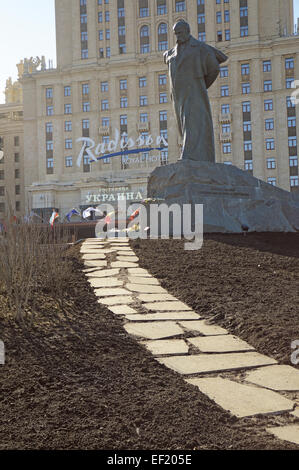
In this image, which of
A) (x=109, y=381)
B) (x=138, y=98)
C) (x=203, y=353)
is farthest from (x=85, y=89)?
(x=109, y=381)

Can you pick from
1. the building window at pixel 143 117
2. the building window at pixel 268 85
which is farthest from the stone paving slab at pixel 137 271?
the building window at pixel 268 85

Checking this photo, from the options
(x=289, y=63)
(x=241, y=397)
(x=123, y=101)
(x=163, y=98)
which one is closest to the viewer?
(x=241, y=397)

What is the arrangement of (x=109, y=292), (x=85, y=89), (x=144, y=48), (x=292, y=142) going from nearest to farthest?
(x=109, y=292)
(x=292, y=142)
(x=144, y=48)
(x=85, y=89)

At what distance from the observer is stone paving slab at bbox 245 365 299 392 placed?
247 cm

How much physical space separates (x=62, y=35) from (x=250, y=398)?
5450 centimetres

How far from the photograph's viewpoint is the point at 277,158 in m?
45.3

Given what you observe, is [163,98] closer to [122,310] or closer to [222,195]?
[222,195]

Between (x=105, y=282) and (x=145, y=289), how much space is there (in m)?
0.55

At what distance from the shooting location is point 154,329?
141 inches

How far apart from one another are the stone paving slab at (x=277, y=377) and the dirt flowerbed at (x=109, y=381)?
0.21 m

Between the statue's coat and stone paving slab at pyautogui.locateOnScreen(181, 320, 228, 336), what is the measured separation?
651 centimetres

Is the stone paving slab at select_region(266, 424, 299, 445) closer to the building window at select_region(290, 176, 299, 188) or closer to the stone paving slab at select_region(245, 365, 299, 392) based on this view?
the stone paving slab at select_region(245, 365, 299, 392)

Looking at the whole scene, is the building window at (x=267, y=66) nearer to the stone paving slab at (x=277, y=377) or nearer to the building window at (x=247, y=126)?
the building window at (x=247, y=126)
